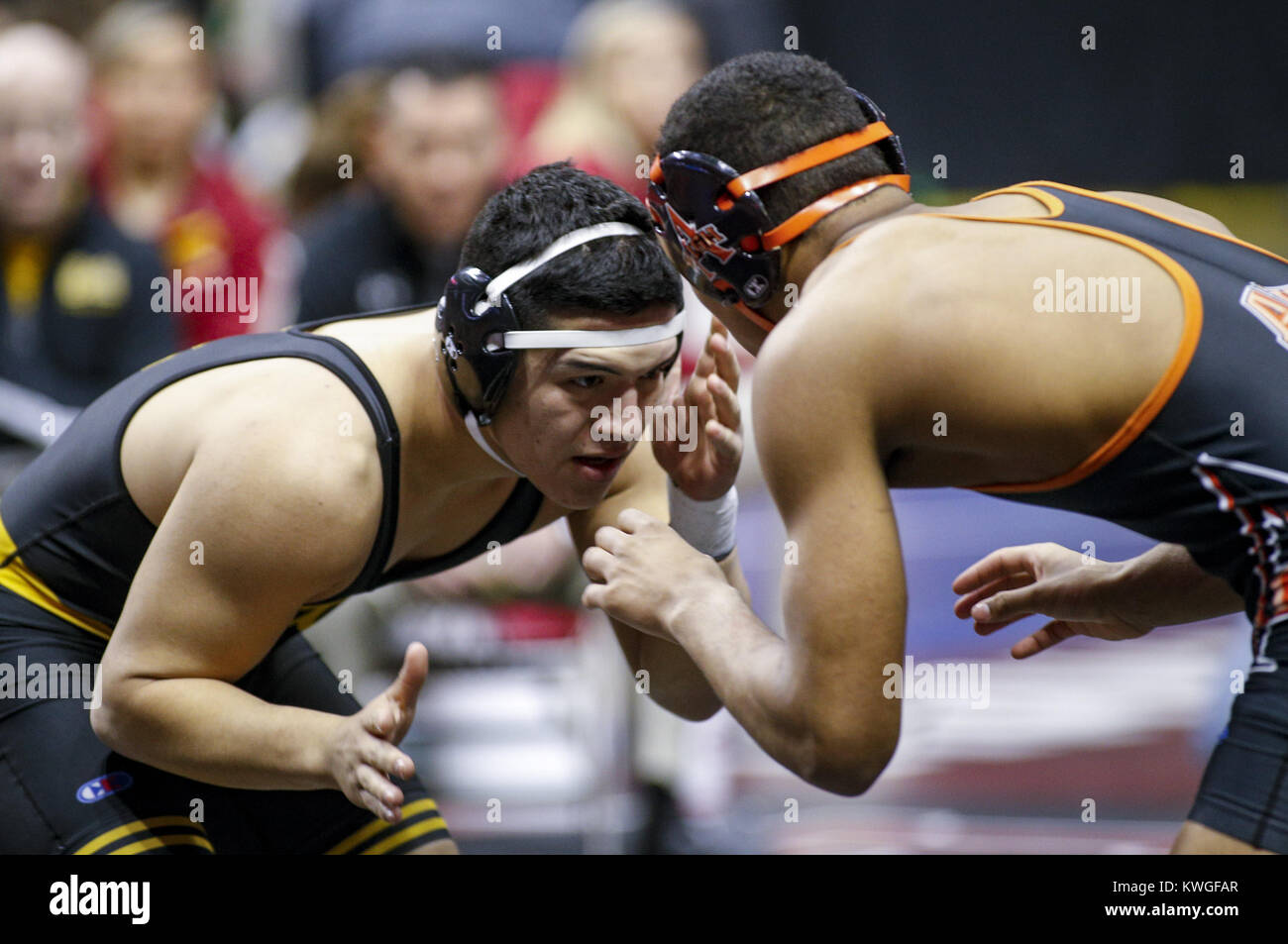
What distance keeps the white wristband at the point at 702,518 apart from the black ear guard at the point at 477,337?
42 centimetres

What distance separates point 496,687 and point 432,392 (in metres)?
2.81

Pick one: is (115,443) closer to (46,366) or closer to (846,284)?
(846,284)

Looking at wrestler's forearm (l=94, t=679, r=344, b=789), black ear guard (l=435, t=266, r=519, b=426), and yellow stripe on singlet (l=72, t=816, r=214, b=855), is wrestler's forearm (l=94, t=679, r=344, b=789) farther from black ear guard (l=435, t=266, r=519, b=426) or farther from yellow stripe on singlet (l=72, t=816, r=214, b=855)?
black ear guard (l=435, t=266, r=519, b=426)

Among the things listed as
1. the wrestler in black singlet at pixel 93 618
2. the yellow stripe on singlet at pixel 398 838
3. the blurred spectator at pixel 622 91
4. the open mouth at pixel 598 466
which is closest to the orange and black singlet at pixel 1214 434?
the open mouth at pixel 598 466

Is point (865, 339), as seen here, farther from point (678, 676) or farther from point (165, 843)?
point (165, 843)

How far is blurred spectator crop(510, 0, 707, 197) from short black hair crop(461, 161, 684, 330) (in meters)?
2.47

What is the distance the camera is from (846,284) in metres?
2.16

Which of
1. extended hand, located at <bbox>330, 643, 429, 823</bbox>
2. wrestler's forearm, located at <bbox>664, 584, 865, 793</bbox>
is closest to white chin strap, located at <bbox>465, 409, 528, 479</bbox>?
extended hand, located at <bbox>330, 643, 429, 823</bbox>

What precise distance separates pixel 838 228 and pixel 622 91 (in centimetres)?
341

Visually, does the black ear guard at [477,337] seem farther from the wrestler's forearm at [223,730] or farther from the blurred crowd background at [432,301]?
the blurred crowd background at [432,301]

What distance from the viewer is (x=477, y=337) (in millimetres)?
2711

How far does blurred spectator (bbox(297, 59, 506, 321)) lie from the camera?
5.17 meters

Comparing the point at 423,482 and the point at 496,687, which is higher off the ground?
the point at 423,482

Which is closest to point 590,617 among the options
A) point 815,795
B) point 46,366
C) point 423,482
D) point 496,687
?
A: point 496,687
